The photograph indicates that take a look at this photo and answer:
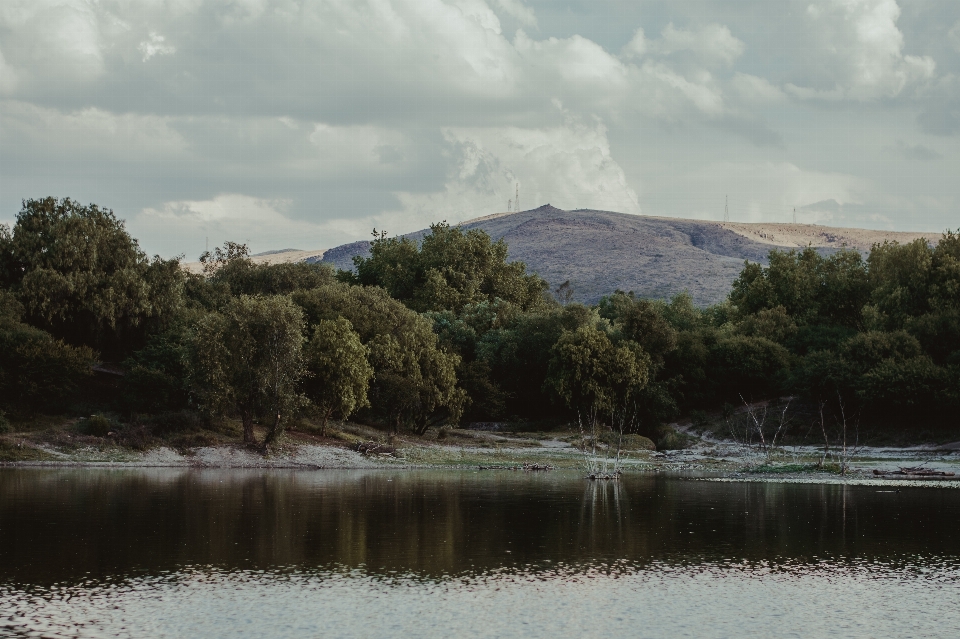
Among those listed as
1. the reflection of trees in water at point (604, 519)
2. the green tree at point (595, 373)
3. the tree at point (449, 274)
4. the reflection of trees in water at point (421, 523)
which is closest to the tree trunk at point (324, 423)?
the reflection of trees in water at point (421, 523)

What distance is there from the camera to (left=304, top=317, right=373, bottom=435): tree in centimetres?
6455

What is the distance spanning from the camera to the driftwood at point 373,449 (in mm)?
65125

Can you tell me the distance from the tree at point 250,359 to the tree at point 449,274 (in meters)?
46.4

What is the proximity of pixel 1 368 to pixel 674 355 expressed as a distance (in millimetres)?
54452

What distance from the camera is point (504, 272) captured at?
118125mm

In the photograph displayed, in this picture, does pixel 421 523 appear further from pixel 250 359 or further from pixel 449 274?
pixel 449 274

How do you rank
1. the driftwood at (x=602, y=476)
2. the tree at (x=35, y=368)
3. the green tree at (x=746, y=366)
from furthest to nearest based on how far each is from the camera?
the green tree at (x=746, y=366) → the tree at (x=35, y=368) → the driftwood at (x=602, y=476)

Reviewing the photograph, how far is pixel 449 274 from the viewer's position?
112 m

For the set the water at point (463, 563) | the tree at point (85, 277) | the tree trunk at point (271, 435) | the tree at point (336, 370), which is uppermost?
the tree at point (85, 277)

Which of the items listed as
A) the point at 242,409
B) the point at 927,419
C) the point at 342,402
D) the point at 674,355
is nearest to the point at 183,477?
the point at 242,409

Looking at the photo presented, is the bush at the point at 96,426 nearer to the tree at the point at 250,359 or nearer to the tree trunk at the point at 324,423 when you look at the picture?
Result: the tree at the point at 250,359

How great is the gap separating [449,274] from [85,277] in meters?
46.9

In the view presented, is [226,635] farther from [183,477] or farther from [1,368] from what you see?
[1,368]

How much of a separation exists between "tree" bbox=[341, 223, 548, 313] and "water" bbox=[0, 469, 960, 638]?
62297mm
